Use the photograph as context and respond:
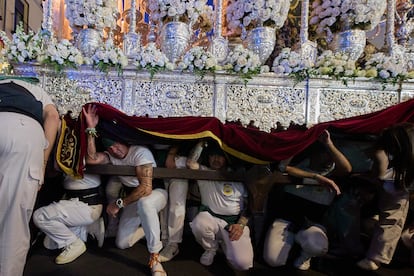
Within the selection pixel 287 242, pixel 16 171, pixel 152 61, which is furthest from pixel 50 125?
pixel 287 242

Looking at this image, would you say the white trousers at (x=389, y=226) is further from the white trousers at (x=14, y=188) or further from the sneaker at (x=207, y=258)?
the white trousers at (x=14, y=188)

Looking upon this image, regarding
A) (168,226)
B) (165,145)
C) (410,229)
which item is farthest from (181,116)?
(410,229)

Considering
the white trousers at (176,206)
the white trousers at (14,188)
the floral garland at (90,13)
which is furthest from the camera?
the floral garland at (90,13)

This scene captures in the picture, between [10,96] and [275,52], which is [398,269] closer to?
[275,52]

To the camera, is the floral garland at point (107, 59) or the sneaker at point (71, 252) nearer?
the sneaker at point (71, 252)

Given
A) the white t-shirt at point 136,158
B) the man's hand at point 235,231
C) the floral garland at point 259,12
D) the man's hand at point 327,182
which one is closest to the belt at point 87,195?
the white t-shirt at point 136,158

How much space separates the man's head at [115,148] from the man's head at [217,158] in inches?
26.5

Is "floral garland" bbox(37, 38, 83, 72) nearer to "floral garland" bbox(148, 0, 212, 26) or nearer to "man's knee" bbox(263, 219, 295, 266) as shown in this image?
"floral garland" bbox(148, 0, 212, 26)

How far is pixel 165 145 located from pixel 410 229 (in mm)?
2067

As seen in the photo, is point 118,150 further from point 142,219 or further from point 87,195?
point 142,219

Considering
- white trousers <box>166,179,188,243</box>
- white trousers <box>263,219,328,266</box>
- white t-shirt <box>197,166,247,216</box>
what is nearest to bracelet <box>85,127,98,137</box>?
white trousers <box>166,179,188,243</box>

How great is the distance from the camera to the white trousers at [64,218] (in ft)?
7.70

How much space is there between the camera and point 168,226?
8.60ft

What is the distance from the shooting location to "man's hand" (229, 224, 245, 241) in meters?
2.30
